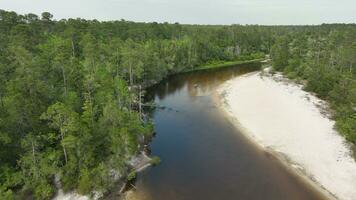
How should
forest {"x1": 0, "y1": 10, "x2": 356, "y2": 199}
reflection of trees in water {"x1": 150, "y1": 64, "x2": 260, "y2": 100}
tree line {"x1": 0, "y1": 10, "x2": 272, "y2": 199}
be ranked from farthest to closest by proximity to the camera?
reflection of trees in water {"x1": 150, "y1": 64, "x2": 260, "y2": 100} < forest {"x1": 0, "y1": 10, "x2": 356, "y2": 199} < tree line {"x1": 0, "y1": 10, "x2": 272, "y2": 199}

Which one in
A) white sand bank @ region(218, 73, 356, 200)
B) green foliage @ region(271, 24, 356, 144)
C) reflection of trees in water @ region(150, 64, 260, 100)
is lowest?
white sand bank @ region(218, 73, 356, 200)

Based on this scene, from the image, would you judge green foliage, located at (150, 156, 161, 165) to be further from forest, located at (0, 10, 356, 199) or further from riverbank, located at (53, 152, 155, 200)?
forest, located at (0, 10, 356, 199)

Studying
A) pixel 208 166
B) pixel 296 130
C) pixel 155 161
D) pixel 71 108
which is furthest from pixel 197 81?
pixel 71 108

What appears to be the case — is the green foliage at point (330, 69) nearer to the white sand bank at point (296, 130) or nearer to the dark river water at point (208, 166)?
the white sand bank at point (296, 130)

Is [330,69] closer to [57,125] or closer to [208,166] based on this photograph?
[208,166]

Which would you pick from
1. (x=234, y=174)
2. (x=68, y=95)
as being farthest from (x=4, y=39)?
(x=234, y=174)

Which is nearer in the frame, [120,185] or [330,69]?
[120,185]

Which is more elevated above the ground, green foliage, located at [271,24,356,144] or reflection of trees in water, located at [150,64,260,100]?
green foliage, located at [271,24,356,144]

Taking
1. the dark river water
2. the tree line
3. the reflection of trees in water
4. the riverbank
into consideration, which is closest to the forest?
the tree line
